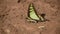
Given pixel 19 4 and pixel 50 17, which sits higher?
pixel 19 4

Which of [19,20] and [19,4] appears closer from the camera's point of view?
[19,20]

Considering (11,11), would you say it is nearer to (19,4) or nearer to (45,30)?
(19,4)

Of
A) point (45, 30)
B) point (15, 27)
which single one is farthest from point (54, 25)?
point (15, 27)

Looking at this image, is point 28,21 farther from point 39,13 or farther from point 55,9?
point 55,9

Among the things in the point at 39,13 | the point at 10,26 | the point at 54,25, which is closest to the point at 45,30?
the point at 54,25

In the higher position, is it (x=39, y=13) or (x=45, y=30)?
(x=39, y=13)

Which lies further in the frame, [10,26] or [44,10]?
[44,10]
